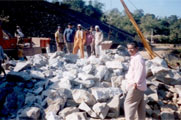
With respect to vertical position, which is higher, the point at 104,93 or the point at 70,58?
the point at 70,58

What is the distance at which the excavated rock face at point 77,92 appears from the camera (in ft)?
14.0

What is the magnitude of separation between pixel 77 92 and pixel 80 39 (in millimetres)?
4081

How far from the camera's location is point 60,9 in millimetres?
19391

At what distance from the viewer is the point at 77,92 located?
4750 millimetres

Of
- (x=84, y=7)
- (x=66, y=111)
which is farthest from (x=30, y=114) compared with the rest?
(x=84, y=7)

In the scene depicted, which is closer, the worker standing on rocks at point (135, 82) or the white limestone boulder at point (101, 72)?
the worker standing on rocks at point (135, 82)

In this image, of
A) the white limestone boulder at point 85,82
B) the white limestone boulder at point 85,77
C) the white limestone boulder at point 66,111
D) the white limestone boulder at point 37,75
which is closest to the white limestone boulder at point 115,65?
the white limestone boulder at point 85,77

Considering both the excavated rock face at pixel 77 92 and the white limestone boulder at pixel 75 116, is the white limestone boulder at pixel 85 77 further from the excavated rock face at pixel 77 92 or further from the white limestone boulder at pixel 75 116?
the white limestone boulder at pixel 75 116

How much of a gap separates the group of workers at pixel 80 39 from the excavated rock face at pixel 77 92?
→ 1.67 metres

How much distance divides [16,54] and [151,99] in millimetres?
7671

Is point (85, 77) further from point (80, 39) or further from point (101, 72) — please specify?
point (80, 39)

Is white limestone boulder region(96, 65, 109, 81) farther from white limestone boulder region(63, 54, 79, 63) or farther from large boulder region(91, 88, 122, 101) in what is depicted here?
white limestone boulder region(63, 54, 79, 63)

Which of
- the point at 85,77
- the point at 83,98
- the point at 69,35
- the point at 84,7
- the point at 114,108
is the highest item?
the point at 84,7

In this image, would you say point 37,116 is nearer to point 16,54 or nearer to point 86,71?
point 86,71
